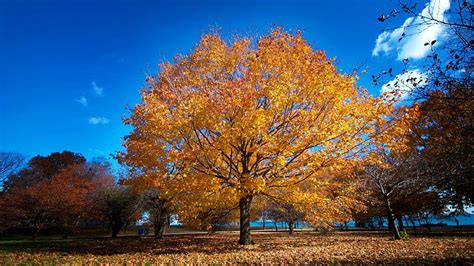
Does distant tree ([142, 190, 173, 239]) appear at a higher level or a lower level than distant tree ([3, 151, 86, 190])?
lower

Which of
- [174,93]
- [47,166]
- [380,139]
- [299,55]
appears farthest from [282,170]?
[47,166]

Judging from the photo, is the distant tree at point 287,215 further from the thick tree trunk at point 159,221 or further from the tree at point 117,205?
the tree at point 117,205

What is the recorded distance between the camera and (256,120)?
9.38m

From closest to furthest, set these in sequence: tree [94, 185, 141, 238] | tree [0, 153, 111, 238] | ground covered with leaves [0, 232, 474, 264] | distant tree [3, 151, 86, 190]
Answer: ground covered with leaves [0, 232, 474, 264] < tree [0, 153, 111, 238] < tree [94, 185, 141, 238] < distant tree [3, 151, 86, 190]

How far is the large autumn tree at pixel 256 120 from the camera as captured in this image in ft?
32.1

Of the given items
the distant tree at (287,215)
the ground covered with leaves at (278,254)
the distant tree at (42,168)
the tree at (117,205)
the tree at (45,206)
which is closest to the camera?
the ground covered with leaves at (278,254)

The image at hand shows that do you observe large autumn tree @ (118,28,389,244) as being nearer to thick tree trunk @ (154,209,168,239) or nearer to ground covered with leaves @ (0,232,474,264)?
ground covered with leaves @ (0,232,474,264)

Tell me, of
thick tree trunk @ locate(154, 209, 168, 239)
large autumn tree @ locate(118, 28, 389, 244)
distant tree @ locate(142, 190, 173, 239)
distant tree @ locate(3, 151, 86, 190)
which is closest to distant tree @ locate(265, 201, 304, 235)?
distant tree @ locate(142, 190, 173, 239)

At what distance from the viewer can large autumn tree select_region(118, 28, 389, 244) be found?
9.77 m

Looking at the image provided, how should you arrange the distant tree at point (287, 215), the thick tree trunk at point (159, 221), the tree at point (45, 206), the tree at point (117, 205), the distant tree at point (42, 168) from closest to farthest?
the thick tree trunk at point (159, 221)
the distant tree at point (287, 215)
the tree at point (45, 206)
the tree at point (117, 205)
the distant tree at point (42, 168)

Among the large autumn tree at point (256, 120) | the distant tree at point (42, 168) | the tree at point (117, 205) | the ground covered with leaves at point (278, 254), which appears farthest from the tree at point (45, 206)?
the large autumn tree at point (256, 120)

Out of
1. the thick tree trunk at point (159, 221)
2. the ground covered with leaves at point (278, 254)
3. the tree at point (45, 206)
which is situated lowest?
the ground covered with leaves at point (278, 254)

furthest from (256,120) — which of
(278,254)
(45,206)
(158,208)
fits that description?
(45,206)

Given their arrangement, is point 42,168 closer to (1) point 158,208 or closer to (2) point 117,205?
(2) point 117,205
